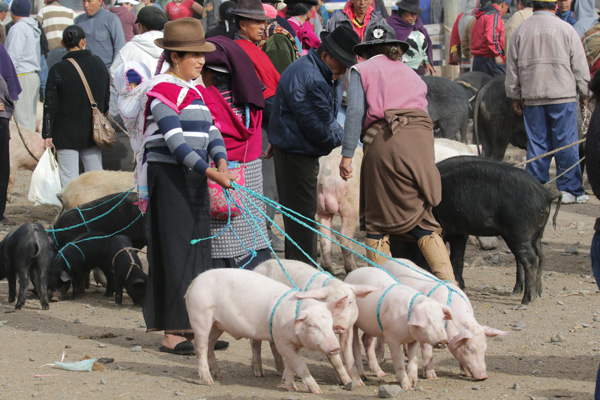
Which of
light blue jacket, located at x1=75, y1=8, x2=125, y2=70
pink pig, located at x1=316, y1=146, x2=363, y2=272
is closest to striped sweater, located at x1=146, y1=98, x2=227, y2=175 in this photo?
pink pig, located at x1=316, y1=146, x2=363, y2=272

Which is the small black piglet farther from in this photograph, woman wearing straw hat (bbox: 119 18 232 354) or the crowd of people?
woman wearing straw hat (bbox: 119 18 232 354)

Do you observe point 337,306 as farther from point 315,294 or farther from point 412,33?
point 412,33

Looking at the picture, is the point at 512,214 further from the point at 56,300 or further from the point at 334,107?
the point at 56,300

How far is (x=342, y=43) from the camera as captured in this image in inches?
230

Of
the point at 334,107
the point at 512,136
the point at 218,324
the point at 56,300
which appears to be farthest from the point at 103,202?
the point at 512,136

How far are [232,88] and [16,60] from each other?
770 centimetres

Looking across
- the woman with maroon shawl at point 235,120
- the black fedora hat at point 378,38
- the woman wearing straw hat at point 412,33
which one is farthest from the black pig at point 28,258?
the woman wearing straw hat at point 412,33

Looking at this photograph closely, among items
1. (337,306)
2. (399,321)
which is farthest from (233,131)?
(399,321)

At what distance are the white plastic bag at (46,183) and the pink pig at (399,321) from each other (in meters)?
5.27

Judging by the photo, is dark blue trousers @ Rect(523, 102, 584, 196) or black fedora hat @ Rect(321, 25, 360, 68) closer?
black fedora hat @ Rect(321, 25, 360, 68)

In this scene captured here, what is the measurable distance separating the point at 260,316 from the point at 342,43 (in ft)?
7.06

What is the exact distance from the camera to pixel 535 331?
19.6 ft

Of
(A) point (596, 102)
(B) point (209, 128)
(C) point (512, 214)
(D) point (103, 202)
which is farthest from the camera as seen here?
(D) point (103, 202)

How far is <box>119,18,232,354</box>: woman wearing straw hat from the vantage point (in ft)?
16.6
